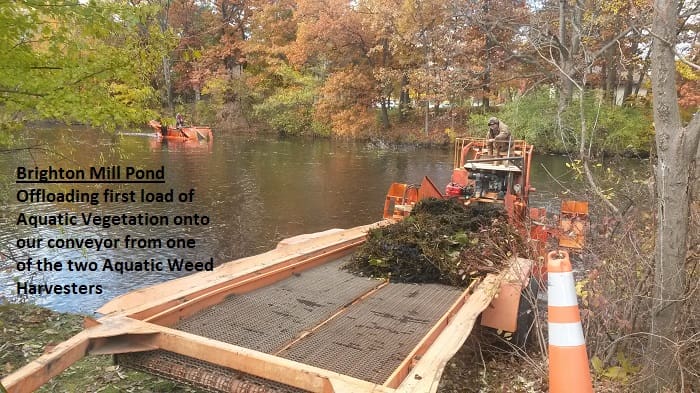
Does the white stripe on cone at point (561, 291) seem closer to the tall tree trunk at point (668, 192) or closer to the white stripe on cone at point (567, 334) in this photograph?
the white stripe on cone at point (567, 334)

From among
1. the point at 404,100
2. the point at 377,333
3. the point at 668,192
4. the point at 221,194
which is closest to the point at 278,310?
the point at 377,333

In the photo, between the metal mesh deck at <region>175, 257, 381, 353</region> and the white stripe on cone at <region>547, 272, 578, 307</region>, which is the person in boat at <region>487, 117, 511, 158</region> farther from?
the white stripe on cone at <region>547, 272, 578, 307</region>

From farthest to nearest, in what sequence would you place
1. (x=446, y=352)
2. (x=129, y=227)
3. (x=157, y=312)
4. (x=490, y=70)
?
(x=490, y=70), (x=129, y=227), (x=157, y=312), (x=446, y=352)

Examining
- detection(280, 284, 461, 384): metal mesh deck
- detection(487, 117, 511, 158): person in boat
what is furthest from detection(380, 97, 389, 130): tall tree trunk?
detection(280, 284, 461, 384): metal mesh deck

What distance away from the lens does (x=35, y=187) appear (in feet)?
49.6

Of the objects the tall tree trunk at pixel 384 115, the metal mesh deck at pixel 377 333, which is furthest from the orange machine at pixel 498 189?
the tall tree trunk at pixel 384 115

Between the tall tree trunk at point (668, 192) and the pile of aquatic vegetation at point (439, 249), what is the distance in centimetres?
204

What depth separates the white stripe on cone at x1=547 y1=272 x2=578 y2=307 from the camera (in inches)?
101

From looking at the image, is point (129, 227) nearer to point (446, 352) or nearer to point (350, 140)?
point (446, 352)

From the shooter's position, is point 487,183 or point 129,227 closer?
point 487,183

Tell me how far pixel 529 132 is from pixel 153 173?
17.3 metres

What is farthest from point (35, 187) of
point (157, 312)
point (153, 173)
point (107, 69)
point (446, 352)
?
point (446, 352)

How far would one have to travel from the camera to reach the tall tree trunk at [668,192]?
3449mm

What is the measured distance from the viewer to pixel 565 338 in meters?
2.55
